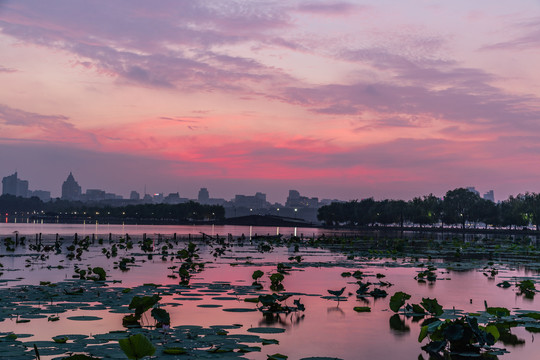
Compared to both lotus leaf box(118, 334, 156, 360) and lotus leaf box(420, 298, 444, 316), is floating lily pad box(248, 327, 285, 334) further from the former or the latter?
lotus leaf box(118, 334, 156, 360)

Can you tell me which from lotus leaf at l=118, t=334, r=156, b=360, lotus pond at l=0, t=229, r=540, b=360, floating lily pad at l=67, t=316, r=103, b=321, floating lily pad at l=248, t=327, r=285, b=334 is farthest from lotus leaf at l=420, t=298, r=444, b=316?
lotus leaf at l=118, t=334, r=156, b=360

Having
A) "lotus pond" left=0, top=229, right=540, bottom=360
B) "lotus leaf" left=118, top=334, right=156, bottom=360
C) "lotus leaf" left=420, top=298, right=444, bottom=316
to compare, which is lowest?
"lotus pond" left=0, top=229, right=540, bottom=360

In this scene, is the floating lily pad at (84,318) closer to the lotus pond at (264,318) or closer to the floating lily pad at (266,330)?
the lotus pond at (264,318)

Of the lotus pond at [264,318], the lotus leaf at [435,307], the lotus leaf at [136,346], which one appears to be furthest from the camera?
the lotus leaf at [435,307]

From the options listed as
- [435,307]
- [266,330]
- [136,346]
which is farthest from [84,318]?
[435,307]

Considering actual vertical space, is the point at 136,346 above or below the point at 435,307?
above

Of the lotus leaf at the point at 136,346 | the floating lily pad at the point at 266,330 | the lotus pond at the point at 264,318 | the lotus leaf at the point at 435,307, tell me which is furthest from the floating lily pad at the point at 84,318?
the lotus leaf at the point at 435,307

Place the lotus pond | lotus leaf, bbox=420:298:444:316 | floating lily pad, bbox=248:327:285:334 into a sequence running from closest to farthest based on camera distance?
the lotus pond → floating lily pad, bbox=248:327:285:334 → lotus leaf, bbox=420:298:444:316

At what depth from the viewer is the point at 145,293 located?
20969 millimetres

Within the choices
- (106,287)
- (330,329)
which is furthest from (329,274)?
(330,329)

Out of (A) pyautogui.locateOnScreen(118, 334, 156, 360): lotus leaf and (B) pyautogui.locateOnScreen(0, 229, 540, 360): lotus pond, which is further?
(B) pyautogui.locateOnScreen(0, 229, 540, 360): lotus pond

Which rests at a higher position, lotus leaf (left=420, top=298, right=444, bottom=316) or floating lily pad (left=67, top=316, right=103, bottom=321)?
lotus leaf (left=420, top=298, right=444, bottom=316)

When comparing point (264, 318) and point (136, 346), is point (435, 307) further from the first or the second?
point (136, 346)

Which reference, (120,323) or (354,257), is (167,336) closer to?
(120,323)
